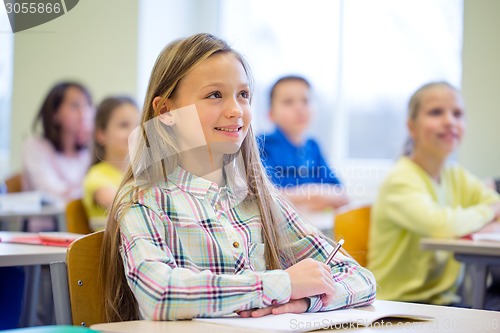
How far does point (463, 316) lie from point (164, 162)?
2.08 ft

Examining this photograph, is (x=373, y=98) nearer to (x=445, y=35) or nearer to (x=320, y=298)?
(x=445, y=35)

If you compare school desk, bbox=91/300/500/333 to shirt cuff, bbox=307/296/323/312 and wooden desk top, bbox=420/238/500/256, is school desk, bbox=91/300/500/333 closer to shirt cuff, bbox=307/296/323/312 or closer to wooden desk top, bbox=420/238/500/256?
shirt cuff, bbox=307/296/323/312

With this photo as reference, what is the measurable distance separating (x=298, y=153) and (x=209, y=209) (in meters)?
2.54

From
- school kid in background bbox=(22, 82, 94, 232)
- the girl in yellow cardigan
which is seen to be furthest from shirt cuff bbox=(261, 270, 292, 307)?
school kid in background bbox=(22, 82, 94, 232)

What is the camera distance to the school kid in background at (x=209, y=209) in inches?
51.6

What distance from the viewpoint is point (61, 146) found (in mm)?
4957

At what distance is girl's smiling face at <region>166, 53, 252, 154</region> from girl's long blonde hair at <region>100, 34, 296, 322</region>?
0.02 meters

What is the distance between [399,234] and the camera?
9.33 feet

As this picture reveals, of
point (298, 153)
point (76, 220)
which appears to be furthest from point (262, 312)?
point (298, 153)

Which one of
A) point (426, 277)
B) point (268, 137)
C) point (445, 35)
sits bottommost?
point (426, 277)

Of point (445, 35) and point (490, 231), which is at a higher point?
point (445, 35)

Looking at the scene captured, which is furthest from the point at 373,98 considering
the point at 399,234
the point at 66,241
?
the point at 66,241

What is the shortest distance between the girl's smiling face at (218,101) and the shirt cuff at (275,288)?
0.32 meters

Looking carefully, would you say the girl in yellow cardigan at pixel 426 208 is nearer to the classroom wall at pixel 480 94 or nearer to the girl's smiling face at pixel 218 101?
the classroom wall at pixel 480 94
